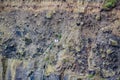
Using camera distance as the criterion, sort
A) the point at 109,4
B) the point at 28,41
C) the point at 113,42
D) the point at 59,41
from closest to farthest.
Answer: the point at 113,42 → the point at 109,4 → the point at 59,41 → the point at 28,41

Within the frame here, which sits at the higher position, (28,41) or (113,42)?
(113,42)

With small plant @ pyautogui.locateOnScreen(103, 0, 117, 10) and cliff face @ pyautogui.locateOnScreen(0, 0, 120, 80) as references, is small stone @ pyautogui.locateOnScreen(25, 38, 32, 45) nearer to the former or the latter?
cliff face @ pyautogui.locateOnScreen(0, 0, 120, 80)

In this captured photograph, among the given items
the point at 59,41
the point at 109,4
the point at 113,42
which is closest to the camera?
the point at 113,42

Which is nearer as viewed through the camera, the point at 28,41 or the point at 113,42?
the point at 113,42

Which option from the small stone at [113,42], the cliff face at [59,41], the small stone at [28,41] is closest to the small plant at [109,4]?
the cliff face at [59,41]

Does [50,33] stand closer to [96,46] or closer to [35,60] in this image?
[35,60]

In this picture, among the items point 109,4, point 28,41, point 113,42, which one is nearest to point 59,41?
point 28,41

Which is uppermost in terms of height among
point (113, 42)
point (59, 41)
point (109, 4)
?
point (109, 4)

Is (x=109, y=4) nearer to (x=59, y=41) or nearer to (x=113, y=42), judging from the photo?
(x=113, y=42)

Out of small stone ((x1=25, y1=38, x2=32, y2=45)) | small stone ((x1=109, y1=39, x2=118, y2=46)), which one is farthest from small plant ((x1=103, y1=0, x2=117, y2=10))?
small stone ((x1=25, y1=38, x2=32, y2=45))

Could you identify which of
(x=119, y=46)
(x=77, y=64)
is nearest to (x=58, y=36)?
(x=77, y=64)
